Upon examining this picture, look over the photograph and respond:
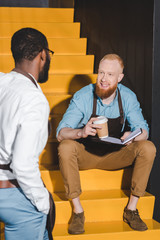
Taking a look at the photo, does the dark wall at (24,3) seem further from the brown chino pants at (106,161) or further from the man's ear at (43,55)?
the man's ear at (43,55)

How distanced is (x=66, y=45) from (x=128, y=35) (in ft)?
3.56

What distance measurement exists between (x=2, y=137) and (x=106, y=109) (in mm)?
1420

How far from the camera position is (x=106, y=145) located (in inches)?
100

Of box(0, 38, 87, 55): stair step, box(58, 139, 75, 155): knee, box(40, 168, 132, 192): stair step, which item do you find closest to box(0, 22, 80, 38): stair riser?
box(0, 38, 87, 55): stair step

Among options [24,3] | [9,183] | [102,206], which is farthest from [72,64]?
[24,3]

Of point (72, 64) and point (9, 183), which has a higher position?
point (72, 64)

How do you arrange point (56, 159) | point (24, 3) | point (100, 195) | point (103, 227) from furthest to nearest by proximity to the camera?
point (24, 3), point (56, 159), point (100, 195), point (103, 227)

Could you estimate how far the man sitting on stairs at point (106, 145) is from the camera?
225 centimetres

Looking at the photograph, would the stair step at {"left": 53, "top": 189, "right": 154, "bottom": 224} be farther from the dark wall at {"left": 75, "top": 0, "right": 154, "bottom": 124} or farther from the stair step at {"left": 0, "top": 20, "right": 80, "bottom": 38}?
the stair step at {"left": 0, "top": 20, "right": 80, "bottom": 38}

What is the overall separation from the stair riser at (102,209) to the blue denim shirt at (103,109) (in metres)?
0.53

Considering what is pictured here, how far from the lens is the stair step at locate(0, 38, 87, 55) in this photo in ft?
12.7

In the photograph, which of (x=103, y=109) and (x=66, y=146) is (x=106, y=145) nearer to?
(x=103, y=109)

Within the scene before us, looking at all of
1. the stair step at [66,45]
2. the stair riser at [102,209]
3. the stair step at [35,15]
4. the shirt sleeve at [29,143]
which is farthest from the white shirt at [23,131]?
the stair step at [35,15]

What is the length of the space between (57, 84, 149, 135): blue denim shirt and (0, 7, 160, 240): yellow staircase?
1.25 feet
